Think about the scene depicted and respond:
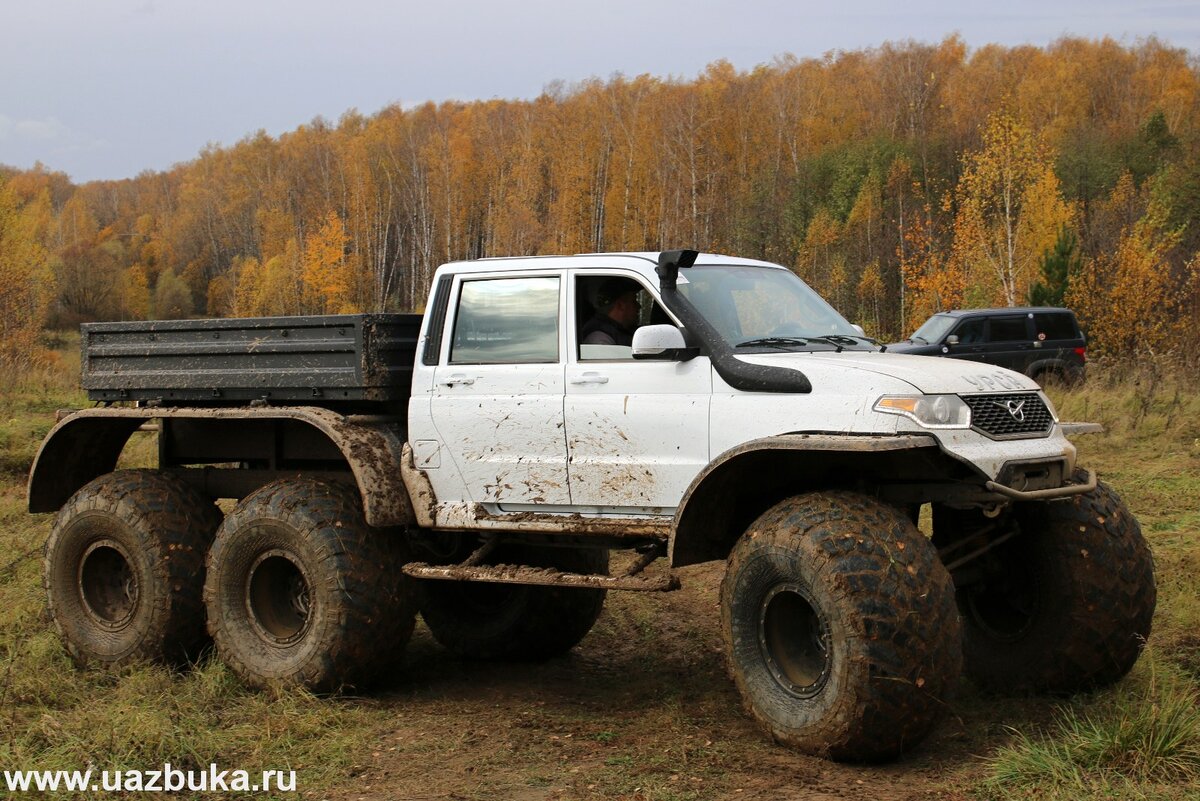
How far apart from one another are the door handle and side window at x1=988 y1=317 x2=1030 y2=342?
17.6 m

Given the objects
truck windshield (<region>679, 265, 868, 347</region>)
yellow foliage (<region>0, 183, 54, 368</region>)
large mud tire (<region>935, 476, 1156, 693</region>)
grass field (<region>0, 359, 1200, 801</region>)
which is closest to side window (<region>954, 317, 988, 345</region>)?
grass field (<region>0, 359, 1200, 801</region>)

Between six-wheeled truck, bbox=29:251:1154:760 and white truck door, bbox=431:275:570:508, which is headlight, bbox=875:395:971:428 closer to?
six-wheeled truck, bbox=29:251:1154:760

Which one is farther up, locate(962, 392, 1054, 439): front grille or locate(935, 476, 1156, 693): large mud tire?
locate(962, 392, 1054, 439): front grille

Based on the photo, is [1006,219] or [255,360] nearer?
[255,360]

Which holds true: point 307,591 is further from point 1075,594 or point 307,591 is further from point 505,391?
point 1075,594

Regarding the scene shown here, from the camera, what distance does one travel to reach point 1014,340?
2266 cm

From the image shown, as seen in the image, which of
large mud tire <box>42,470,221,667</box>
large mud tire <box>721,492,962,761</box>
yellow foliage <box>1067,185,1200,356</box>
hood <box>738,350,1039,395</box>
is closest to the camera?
large mud tire <box>721,492,962,761</box>

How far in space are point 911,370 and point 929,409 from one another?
31cm

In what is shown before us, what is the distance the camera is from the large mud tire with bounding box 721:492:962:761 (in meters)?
5.20

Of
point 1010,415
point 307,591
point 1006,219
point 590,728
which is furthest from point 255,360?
point 1006,219

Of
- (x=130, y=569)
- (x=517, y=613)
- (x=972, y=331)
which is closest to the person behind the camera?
(x=130, y=569)

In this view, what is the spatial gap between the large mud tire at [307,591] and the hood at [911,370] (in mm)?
2479

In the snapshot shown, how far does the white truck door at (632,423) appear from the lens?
6066 millimetres

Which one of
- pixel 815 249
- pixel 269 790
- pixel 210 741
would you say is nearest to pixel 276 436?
pixel 210 741
